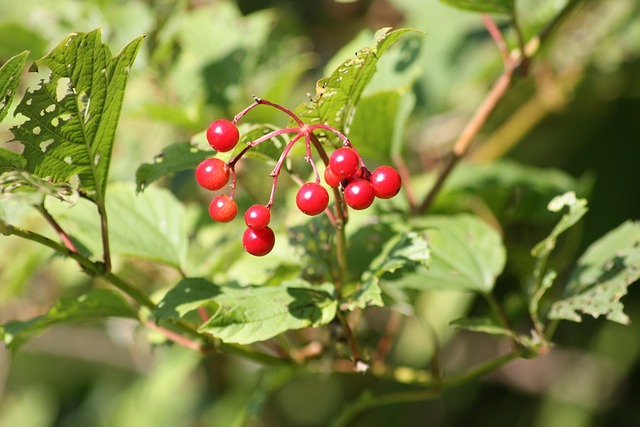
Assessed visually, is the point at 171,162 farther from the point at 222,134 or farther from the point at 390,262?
the point at 390,262

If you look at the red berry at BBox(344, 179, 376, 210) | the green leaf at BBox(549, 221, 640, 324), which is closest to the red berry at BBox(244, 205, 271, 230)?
the red berry at BBox(344, 179, 376, 210)

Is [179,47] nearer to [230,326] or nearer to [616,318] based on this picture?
[230,326]

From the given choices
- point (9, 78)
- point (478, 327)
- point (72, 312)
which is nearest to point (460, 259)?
point (478, 327)

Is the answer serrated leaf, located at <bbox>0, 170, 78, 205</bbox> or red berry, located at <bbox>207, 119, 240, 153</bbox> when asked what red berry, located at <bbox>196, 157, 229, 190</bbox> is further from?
serrated leaf, located at <bbox>0, 170, 78, 205</bbox>

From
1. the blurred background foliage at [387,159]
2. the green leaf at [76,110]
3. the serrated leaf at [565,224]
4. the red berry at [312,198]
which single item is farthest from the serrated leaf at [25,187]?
the serrated leaf at [565,224]

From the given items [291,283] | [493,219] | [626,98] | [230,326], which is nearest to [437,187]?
[493,219]

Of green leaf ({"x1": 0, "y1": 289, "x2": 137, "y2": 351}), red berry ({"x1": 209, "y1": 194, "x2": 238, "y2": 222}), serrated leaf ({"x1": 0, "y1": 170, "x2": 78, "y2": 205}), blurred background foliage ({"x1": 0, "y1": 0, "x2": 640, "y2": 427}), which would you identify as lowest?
blurred background foliage ({"x1": 0, "y1": 0, "x2": 640, "y2": 427})
